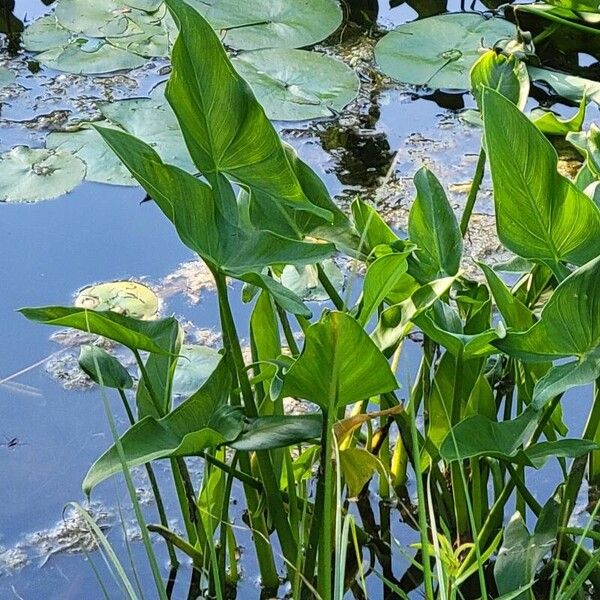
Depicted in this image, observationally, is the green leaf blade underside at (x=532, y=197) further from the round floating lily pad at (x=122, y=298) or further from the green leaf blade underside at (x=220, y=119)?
the round floating lily pad at (x=122, y=298)

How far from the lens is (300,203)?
33.9 inches

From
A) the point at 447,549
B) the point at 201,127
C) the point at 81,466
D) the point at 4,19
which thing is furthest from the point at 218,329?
the point at 4,19

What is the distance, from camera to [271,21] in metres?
2.25

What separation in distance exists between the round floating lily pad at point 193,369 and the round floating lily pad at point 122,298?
0.58ft

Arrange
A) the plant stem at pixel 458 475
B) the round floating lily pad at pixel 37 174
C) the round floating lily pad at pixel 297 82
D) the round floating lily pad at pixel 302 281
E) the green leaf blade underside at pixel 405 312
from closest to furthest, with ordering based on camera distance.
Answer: the green leaf blade underside at pixel 405 312 < the plant stem at pixel 458 475 < the round floating lily pad at pixel 302 281 < the round floating lily pad at pixel 37 174 < the round floating lily pad at pixel 297 82

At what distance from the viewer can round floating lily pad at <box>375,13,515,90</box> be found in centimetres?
211

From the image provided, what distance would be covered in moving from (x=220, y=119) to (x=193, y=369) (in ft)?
2.06

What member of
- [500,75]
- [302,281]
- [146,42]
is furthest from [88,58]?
[500,75]

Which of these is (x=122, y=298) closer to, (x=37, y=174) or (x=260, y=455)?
(x=37, y=174)

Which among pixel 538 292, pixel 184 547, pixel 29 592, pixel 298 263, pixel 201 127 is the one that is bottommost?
pixel 29 592

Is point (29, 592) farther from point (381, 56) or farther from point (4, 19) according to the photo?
point (4, 19)

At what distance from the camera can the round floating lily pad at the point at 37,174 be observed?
179 cm

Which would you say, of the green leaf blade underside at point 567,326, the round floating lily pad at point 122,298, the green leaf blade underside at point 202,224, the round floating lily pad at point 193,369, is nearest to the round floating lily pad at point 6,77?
the round floating lily pad at point 122,298

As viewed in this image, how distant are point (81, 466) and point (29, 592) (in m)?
0.20
